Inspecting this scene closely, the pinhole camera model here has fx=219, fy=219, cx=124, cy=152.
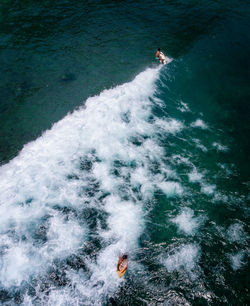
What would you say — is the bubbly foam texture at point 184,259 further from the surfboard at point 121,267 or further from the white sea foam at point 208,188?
the white sea foam at point 208,188

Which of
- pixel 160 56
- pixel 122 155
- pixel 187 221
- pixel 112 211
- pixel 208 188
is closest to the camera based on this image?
pixel 187 221

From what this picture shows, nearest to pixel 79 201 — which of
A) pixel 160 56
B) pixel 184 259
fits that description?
pixel 184 259

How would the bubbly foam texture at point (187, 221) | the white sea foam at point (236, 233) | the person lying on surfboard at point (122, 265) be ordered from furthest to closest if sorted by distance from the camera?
the bubbly foam texture at point (187, 221) → the white sea foam at point (236, 233) → the person lying on surfboard at point (122, 265)

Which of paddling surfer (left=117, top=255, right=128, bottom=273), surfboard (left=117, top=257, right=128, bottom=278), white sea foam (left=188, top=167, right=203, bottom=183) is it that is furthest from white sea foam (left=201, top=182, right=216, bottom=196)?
surfboard (left=117, top=257, right=128, bottom=278)

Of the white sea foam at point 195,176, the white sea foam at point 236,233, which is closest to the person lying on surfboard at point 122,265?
the white sea foam at point 236,233

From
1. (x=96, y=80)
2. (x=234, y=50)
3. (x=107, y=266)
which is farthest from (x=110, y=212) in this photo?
(x=234, y=50)

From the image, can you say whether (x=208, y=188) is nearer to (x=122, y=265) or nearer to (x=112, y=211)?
(x=112, y=211)

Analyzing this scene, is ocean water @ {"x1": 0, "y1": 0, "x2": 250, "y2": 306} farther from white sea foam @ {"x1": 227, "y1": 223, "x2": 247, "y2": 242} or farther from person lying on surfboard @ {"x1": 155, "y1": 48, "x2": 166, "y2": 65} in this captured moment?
person lying on surfboard @ {"x1": 155, "y1": 48, "x2": 166, "y2": 65}
